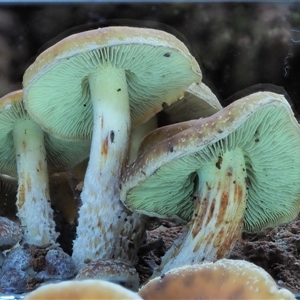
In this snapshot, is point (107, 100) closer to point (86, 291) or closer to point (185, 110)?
point (185, 110)

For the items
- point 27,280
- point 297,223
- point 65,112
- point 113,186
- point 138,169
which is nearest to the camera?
point 138,169

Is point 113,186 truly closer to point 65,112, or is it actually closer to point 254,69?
point 65,112

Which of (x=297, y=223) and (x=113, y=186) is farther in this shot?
(x=297, y=223)

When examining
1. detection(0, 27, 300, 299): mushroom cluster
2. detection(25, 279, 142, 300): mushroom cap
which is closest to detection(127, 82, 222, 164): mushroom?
detection(0, 27, 300, 299): mushroom cluster

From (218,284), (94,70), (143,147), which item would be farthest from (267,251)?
(94,70)

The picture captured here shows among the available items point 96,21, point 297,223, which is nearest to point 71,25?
point 96,21

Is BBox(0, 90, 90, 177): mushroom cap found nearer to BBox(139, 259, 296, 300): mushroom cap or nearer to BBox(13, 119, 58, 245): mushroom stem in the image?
BBox(13, 119, 58, 245): mushroom stem
